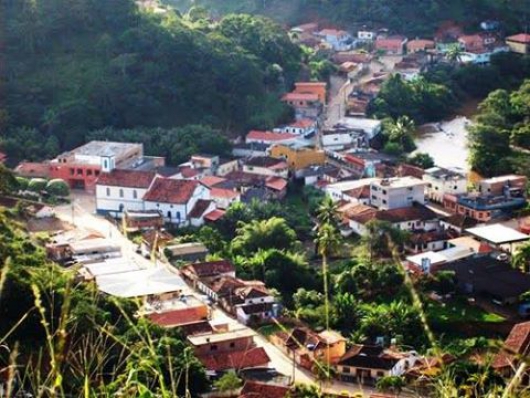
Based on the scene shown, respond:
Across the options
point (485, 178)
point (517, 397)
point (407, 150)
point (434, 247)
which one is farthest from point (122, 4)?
point (517, 397)

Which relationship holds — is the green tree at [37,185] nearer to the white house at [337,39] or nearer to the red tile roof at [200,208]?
the red tile roof at [200,208]

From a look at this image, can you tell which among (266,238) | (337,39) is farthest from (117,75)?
(337,39)

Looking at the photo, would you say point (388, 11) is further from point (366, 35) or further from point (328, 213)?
point (328, 213)

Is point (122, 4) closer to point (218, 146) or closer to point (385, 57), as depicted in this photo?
point (218, 146)

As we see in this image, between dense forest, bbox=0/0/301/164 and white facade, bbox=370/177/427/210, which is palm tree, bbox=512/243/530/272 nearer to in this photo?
white facade, bbox=370/177/427/210

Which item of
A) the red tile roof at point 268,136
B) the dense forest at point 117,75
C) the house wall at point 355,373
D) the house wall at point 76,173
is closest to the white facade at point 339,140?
the red tile roof at point 268,136
